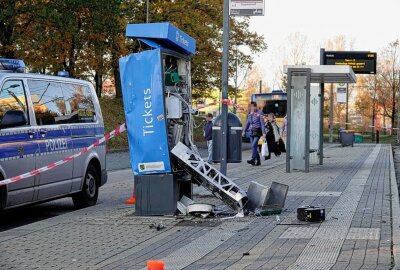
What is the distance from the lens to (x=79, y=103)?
12.6 meters

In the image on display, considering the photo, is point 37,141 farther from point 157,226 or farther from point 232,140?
point 232,140

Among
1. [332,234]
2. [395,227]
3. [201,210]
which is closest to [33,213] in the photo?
[201,210]

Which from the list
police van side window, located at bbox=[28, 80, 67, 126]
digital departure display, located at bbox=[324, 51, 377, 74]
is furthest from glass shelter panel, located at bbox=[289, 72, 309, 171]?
digital departure display, located at bbox=[324, 51, 377, 74]

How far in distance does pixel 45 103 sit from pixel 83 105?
1571mm

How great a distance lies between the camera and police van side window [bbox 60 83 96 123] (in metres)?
12.2

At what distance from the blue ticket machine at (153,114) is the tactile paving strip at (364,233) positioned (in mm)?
2697

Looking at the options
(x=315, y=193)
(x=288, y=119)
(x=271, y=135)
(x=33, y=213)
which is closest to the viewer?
(x=33, y=213)

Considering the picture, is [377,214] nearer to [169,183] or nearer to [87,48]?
[169,183]

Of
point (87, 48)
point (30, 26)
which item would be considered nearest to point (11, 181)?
point (30, 26)

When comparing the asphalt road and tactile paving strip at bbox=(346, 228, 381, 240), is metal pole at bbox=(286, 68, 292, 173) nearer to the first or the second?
the asphalt road

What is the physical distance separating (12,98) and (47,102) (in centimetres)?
107

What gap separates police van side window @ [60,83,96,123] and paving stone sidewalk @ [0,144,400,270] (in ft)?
5.26

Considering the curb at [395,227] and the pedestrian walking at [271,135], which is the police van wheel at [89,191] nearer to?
the curb at [395,227]

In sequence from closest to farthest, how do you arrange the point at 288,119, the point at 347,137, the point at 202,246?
the point at 202,246, the point at 288,119, the point at 347,137
